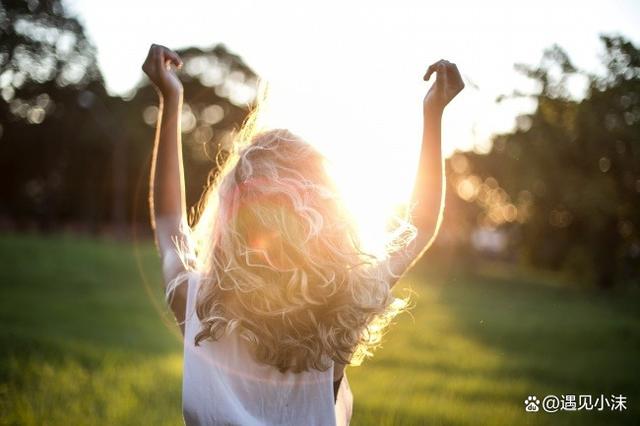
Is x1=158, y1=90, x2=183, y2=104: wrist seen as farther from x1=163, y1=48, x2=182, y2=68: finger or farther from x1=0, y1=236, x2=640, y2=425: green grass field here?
x1=0, y1=236, x2=640, y2=425: green grass field

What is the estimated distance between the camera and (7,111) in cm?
3588

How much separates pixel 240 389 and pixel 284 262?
0.38 metres

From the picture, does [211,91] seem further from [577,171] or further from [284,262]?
[284,262]

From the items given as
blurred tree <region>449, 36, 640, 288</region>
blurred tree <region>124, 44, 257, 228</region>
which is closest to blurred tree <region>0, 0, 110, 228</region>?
blurred tree <region>124, 44, 257, 228</region>

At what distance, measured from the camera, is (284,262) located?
178cm

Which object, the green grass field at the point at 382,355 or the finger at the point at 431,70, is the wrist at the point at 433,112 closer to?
the finger at the point at 431,70

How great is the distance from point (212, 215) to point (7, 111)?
38229 millimetres

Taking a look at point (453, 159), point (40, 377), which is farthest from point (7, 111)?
point (40, 377)

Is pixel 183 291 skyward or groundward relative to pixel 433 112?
groundward

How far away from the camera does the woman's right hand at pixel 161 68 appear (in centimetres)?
192

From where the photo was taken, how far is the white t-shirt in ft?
5.84

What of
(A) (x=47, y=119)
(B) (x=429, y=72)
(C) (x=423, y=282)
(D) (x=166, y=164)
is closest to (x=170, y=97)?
(D) (x=166, y=164)

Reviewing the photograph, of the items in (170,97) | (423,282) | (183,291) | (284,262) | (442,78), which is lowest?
(423,282)

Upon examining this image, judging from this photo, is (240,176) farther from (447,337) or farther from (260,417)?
(447,337)
